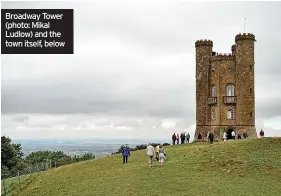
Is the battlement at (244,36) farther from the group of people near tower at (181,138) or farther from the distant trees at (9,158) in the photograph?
the distant trees at (9,158)

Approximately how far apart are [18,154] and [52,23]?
6650 cm

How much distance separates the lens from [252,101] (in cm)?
5466

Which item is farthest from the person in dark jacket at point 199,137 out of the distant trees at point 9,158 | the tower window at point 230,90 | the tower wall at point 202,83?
the distant trees at point 9,158

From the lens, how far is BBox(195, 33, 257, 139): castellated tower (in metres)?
54.5

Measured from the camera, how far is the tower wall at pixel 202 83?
5741 cm

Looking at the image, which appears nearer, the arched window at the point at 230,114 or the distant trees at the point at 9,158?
the arched window at the point at 230,114

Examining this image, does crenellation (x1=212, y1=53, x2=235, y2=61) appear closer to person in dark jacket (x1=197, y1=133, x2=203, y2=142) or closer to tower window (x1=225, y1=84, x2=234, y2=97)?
tower window (x1=225, y1=84, x2=234, y2=97)

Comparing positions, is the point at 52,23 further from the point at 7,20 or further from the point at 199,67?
the point at 199,67

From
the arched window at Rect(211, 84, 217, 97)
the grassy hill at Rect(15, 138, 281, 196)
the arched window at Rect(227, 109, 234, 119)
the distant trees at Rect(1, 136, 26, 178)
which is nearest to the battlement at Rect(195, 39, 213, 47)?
the arched window at Rect(211, 84, 217, 97)

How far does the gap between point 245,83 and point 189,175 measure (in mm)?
29211

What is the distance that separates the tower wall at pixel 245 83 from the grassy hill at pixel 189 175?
17856 millimetres

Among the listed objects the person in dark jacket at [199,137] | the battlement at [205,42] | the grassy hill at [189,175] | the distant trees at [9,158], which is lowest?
the distant trees at [9,158]

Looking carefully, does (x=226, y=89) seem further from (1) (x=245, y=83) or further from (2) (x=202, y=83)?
(2) (x=202, y=83)

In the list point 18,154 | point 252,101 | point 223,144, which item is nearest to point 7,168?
point 18,154
